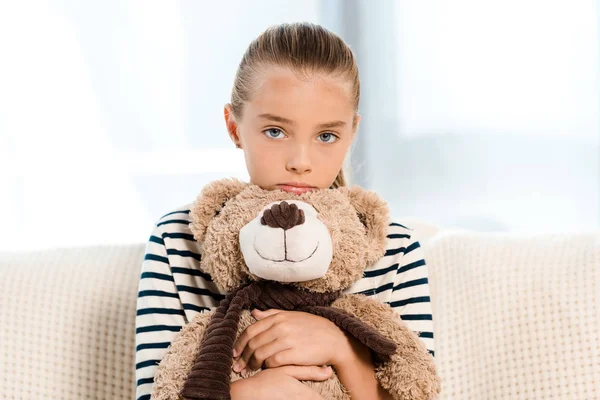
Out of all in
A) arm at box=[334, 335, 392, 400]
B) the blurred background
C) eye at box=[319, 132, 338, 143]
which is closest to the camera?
arm at box=[334, 335, 392, 400]

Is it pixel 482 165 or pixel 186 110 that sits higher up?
pixel 186 110

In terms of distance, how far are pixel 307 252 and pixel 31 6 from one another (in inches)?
49.0

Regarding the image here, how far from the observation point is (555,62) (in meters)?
1.71

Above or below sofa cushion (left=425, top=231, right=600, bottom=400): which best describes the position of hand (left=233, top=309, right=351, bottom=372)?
above

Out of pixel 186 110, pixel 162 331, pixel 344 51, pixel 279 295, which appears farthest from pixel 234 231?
pixel 186 110

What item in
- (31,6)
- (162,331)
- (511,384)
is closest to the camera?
(162,331)

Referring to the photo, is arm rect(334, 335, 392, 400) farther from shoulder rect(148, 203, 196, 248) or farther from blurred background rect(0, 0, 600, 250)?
blurred background rect(0, 0, 600, 250)

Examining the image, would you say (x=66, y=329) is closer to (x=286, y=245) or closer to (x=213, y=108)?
(x=286, y=245)

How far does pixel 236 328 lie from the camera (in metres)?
0.82

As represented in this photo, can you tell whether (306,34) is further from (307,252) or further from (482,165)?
(482,165)

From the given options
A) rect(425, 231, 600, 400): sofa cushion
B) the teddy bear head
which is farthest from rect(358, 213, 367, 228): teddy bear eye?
rect(425, 231, 600, 400): sofa cushion

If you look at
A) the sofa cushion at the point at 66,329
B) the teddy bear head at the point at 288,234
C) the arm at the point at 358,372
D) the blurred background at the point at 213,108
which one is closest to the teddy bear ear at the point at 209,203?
the teddy bear head at the point at 288,234

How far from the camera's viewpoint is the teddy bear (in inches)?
30.7

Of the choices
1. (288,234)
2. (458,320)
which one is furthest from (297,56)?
(458,320)
